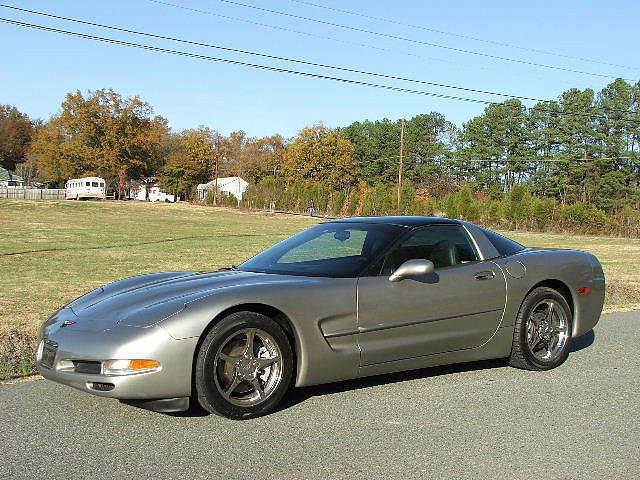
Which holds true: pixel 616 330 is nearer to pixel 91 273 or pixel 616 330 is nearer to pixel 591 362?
pixel 591 362

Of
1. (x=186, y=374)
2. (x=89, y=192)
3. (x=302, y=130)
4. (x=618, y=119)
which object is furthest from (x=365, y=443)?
(x=302, y=130)

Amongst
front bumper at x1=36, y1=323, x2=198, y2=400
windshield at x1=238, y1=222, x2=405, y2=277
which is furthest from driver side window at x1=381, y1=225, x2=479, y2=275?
front bumper at x1=36, y1=323, x2=198, y2=400

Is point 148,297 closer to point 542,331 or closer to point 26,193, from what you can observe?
point 542,331

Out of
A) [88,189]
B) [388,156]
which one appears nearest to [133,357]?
[88,189]

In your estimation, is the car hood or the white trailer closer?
the car hood

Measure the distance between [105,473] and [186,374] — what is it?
2.87 ft

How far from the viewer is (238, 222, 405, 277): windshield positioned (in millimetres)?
5270

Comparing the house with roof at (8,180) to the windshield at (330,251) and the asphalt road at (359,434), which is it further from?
the asphalt road at (359,434)

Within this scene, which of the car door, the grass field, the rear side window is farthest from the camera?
the grass field

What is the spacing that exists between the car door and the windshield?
18cm

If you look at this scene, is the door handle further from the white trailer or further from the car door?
the white trailer

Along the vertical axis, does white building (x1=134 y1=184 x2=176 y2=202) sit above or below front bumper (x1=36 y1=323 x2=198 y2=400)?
above

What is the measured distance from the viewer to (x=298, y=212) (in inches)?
2948

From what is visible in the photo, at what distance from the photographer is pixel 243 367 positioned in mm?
4422
